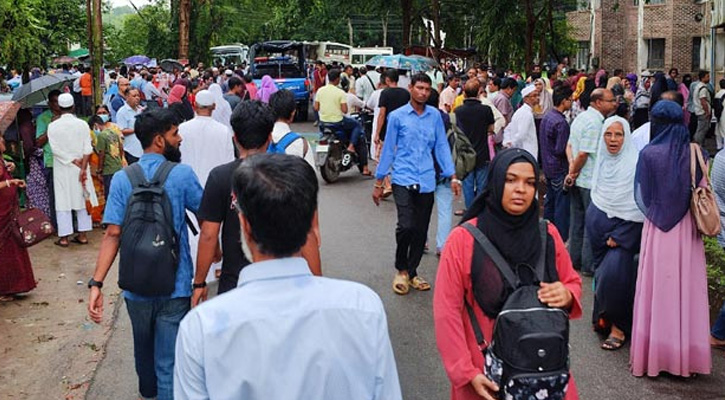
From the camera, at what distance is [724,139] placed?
15.5 metres

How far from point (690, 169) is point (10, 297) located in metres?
5.95

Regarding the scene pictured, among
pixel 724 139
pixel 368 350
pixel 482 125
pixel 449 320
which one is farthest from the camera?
pixel 724 139

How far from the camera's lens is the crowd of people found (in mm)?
2143

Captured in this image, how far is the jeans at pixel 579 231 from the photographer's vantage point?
796cm

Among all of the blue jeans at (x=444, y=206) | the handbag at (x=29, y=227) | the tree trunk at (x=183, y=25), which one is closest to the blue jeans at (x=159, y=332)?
the handbag at (x=29, y=227)

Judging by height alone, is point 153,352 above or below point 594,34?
below

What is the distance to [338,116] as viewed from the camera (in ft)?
45.4

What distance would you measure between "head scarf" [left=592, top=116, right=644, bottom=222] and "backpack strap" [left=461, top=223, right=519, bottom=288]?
117 inches

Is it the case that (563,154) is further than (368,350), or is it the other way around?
(563,154)

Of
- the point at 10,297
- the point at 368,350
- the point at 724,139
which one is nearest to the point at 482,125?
the point at 10,297

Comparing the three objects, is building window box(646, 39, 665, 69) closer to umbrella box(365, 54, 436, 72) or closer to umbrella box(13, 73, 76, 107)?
umbrella box(365, 54, 436, 72)

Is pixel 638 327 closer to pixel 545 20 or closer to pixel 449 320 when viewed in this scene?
pixel 449 320

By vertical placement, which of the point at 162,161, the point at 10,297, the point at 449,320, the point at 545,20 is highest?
the point at 545,20

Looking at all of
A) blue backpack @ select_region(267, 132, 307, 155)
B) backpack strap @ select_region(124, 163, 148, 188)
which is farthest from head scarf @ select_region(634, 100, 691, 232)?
backpack strap @ select_region(124, 163, 148, 188)
